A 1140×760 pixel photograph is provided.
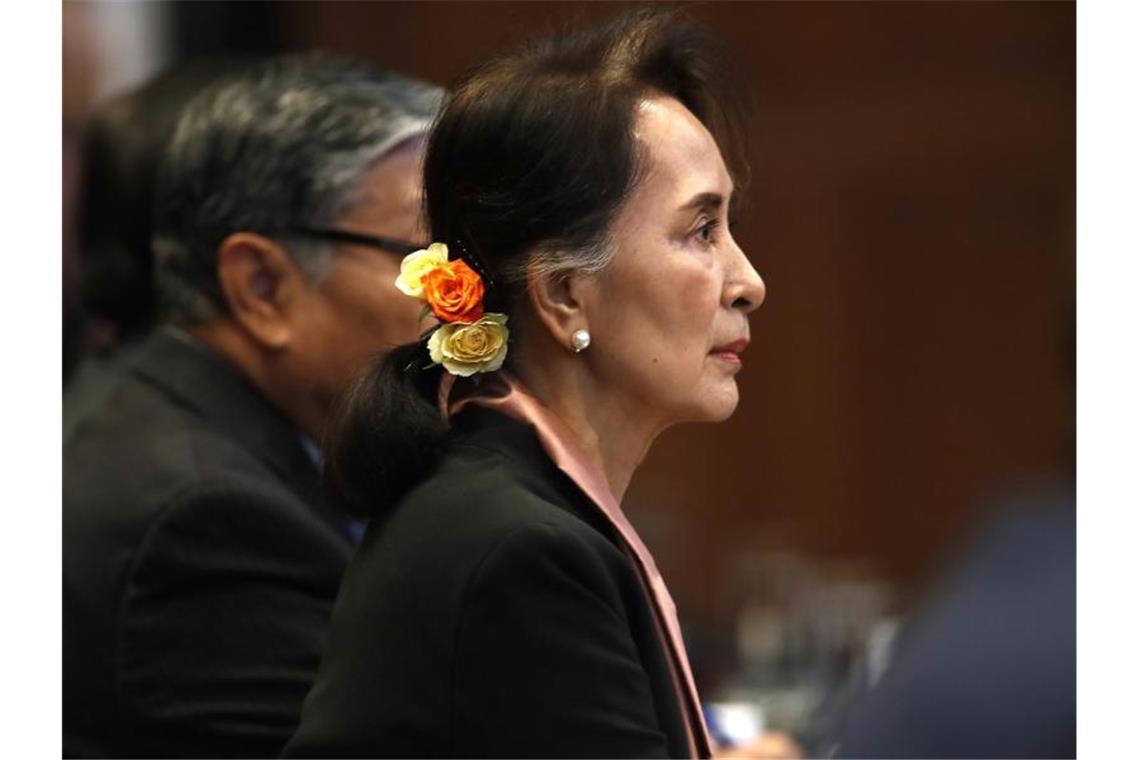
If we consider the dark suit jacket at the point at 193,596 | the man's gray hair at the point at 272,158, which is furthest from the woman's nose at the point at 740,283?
the man's gray hair at the point at 272,158

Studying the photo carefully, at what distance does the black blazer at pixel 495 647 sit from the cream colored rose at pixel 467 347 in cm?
16

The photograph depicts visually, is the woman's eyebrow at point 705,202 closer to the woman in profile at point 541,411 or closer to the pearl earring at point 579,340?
the woman in profile at point 541,411

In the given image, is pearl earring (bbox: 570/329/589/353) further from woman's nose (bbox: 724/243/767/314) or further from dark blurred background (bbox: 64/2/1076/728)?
Answer: dark blurred background (bbox: 64/2/1076/728)

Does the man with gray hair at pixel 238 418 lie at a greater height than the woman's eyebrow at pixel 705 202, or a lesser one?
lesser

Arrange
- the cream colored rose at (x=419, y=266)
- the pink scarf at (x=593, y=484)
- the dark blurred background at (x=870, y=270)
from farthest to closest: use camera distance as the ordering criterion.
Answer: the dark blurred background at (x=870, y=270), the cream colored rose at (x=419, y=266), the pink scarf at (x=593, y=484)

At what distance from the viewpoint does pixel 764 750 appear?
304 centimetres

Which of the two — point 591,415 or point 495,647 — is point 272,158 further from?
point 495,647

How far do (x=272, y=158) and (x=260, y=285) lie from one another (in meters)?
0.21

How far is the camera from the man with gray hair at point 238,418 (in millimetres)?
2809

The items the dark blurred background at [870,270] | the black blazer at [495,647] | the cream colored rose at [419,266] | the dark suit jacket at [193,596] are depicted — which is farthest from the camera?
the dark blurred background at [870,270]

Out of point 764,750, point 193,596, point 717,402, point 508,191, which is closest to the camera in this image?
point 508,191

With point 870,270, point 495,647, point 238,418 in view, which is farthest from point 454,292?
point 870,270

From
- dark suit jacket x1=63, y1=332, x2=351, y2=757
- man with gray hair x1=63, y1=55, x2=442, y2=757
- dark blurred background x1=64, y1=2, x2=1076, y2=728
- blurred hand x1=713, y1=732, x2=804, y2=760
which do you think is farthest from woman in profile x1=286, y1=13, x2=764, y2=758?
dark blurred background x1=64, y1=2, x2=1076, y2=728
